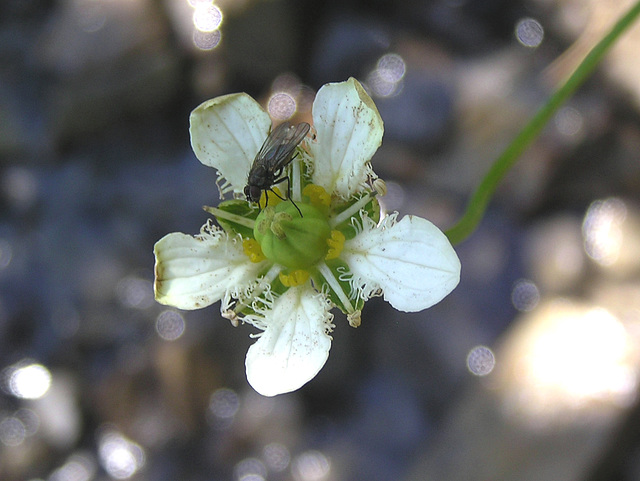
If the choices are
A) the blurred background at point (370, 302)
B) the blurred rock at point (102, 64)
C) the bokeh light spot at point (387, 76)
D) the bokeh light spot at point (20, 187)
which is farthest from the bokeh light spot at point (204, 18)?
the bokeh light spot at point (20, 187)

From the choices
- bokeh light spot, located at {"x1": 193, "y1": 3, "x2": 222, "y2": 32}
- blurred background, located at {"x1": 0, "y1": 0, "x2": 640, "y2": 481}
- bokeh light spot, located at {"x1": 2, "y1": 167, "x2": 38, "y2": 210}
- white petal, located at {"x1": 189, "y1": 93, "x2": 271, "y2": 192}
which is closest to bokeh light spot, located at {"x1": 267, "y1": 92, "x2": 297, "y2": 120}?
blurred background, located at {"x1": 0, "y1": 0, "x2": 640, "y2": 481}

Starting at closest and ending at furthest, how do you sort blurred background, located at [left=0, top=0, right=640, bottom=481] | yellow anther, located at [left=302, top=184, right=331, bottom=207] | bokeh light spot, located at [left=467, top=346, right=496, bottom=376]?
1. yellow anther, located at [left=302, top=184, right=331, bottom=207]
2. blurred background, located at [left=0, top=0, right=640, bottom=481]
3. bokeh light spot, located at [left=467, top=346, right=496, bottom=376]

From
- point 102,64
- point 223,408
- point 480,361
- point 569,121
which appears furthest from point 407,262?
point 102,64

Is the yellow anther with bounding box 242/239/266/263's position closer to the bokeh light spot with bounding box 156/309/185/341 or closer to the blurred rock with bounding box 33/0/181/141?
the bokeh light spot with bounding box 156/309/185/341

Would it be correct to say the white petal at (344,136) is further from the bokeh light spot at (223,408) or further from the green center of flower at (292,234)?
the bokeh light spot at (223,408)

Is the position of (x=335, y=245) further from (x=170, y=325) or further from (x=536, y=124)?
(x=170, y=325)

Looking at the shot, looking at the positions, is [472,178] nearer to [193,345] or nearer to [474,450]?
[474,450]
